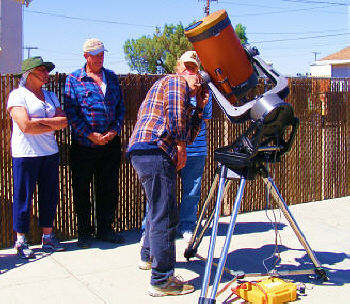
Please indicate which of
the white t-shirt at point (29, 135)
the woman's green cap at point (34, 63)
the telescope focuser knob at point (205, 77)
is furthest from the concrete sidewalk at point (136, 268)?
the woman's green cap at point (34, 63)

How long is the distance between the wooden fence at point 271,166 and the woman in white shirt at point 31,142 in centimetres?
32

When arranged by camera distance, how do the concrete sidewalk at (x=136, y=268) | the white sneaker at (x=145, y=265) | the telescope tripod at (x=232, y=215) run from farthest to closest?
the white sneaker at (x=145, y=265) → the concrete sidewalk at (x=136, y=268) → the telescope tripod at (x=232, y=215)

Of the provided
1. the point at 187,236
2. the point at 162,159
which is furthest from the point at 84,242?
the point at 162,159

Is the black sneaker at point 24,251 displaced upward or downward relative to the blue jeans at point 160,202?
downward

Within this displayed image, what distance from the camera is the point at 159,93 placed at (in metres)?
4.04

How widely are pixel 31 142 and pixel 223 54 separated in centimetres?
220

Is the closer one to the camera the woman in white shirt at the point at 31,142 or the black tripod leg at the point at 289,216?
the black tripod leg at the point at 289,216

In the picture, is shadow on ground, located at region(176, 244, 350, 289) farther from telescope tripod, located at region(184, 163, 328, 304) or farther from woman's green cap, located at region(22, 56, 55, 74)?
woman's green cap, located at region(22, 56, 55, 74)

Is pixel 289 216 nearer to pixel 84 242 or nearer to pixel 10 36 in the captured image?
pixel 84 242

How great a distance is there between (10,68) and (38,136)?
27.8 ft

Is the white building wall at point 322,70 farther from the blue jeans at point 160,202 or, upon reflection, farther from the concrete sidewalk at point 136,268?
the blue jeans at point 160,202

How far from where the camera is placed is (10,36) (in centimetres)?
1318

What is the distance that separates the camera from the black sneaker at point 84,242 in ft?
17.7

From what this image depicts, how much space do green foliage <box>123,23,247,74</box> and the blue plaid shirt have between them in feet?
132
